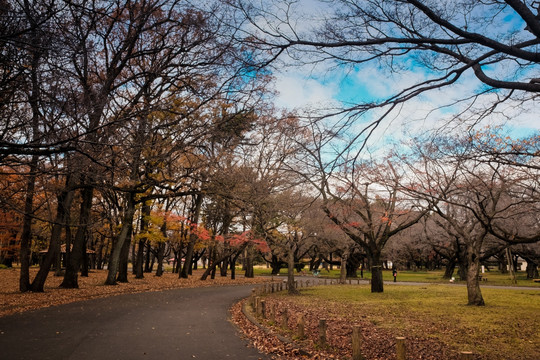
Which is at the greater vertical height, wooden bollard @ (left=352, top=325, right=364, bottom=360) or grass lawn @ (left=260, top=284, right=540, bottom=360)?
wooden bollard @ (left=352, top=325, right=364, bottom=360)

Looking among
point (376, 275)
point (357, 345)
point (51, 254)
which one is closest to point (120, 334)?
point (357, 345)

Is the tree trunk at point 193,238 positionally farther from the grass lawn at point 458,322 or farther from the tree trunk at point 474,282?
the tree trunk at point 474,282

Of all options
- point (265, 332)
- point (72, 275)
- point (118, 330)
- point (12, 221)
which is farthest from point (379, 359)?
point (12, 221)

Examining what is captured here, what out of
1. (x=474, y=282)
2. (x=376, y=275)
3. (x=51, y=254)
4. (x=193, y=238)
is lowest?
(x=376, y=275)

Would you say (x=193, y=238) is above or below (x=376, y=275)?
above

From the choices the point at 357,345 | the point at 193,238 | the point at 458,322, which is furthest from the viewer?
the point at 193,238

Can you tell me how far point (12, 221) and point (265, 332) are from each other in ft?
93.0

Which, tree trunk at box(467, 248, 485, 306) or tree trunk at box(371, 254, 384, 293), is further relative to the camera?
tree trunk at box(371, 254, 384, 293)

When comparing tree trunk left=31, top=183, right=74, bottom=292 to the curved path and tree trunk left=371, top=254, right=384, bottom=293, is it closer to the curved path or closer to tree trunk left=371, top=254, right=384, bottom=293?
the curved path

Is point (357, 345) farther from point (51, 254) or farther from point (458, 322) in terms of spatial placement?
point (51, 254)

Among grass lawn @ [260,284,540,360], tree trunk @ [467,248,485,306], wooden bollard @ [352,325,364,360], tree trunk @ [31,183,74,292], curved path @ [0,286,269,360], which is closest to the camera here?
wooden bollard @ [352,325,364,360]

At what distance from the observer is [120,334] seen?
8812mm

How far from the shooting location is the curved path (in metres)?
7.12

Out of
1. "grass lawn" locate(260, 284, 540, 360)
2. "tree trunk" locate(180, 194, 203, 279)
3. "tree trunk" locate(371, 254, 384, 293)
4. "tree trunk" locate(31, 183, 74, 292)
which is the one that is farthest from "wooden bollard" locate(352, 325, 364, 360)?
"tree trunk" locate(180, 194, 203, 279)
